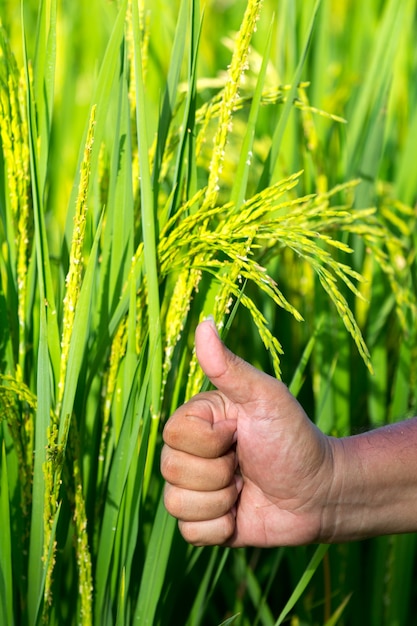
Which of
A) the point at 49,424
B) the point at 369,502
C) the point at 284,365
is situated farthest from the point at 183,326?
the point at 284,365

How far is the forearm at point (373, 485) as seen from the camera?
0.93 meters

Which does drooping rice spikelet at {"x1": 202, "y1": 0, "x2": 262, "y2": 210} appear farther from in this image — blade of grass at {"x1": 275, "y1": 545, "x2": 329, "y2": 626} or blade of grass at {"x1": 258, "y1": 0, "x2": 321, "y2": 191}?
blade of grass at {"x1": 275, "y1": 545, "x2": 329, "y2": 626}

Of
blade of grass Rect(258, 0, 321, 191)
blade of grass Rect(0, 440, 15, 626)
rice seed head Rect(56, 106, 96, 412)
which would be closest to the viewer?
rice seed head Rect(56, 106, 96, 412)

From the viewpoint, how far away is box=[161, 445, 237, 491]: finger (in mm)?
852

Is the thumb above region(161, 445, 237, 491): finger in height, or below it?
above

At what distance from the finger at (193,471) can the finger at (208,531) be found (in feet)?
0.14

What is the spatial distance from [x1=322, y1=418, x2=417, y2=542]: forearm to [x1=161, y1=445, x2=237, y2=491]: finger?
0.45ft

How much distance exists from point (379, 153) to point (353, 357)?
1.22 feet

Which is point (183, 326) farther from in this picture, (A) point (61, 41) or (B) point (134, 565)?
(A) point (61, 41)

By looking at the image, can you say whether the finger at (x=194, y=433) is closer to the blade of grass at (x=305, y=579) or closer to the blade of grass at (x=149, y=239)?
the blade of grass at (x=149, y=239)

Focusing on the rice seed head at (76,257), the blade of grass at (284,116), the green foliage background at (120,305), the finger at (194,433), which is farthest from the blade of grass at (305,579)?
the blade of grass at (284,116)

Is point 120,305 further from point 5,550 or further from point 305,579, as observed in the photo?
point 305,579

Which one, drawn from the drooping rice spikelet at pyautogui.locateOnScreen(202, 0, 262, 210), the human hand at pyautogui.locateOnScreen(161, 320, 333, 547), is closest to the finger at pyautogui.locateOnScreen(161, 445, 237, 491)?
the human hand at pyautogui.locateOnScreen(161, 320, 333, 547)

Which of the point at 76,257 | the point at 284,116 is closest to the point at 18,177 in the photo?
the point at 76,257
